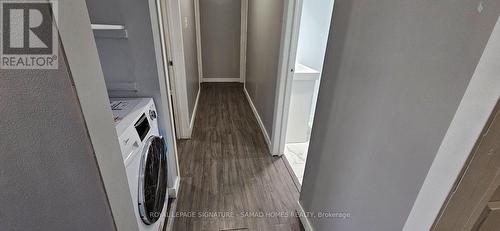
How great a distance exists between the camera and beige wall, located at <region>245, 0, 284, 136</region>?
2.24 meters

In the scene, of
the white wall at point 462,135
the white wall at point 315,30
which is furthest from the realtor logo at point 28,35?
the white wall at point 315,30

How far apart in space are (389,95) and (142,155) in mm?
1129

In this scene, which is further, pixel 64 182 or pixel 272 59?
pixel 272 59

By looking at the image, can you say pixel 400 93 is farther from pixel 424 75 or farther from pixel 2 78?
pixel 2 78

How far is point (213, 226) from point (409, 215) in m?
1.27

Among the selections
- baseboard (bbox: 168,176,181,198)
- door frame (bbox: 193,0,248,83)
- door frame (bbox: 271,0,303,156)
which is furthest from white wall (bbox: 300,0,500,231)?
door frame (bbox: 193,0,248,83)

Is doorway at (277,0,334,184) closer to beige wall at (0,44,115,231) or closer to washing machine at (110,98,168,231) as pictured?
washing machine at (110,98,168,231)

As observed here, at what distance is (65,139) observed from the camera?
477 millimetres

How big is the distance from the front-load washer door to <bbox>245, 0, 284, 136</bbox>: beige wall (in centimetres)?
131

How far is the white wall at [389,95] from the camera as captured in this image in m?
0.57

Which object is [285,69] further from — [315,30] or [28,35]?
[28,35]

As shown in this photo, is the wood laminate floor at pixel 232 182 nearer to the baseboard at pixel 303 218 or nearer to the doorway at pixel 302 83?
the baseboard at pixel 303 218

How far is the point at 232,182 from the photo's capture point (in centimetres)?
203

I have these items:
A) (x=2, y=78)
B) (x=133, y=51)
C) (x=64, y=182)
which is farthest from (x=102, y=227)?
(x=133, y=51)
